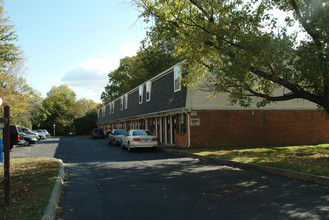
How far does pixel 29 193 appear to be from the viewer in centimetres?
675

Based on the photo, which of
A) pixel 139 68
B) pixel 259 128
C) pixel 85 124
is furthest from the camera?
pixel 85 124

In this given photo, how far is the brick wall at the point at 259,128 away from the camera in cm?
1917

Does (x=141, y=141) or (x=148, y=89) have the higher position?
(x=148, y=89)

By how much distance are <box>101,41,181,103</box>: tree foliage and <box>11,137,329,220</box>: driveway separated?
2326 centimetres

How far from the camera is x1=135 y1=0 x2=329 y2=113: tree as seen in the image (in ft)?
35.3

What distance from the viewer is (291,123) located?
21234 mm

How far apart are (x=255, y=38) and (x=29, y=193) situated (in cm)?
953

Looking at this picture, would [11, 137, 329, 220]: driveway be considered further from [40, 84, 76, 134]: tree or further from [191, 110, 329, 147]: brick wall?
[40, 84, 76, 134]: tree

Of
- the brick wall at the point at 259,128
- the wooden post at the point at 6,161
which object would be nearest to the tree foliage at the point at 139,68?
the brick wall at the point at 259,128

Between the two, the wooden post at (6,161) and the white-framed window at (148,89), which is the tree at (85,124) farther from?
the wooden post at (6,161)

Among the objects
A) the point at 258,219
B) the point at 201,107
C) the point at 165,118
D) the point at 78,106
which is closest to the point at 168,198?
the point at 258,219

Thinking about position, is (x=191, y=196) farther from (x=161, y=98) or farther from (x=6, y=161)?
(x=161, y=98)

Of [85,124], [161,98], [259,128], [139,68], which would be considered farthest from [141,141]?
[85,124]

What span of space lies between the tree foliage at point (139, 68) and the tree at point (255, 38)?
55.9 feet
